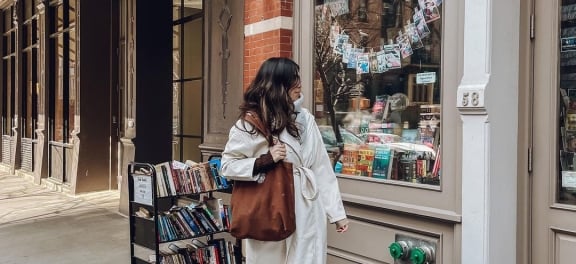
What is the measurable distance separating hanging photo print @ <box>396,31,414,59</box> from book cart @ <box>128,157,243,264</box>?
6.05ft

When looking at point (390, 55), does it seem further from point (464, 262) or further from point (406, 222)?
point (464, 262)

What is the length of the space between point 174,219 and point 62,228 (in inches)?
161

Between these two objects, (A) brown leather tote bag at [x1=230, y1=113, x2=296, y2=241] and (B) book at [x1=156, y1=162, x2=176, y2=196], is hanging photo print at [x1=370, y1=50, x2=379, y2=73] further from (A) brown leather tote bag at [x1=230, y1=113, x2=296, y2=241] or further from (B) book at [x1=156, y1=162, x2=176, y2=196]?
(B) book at [x1=156, y1=162, x2=176, y2=196]

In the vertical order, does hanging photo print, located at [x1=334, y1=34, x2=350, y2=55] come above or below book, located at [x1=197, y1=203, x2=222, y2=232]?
above

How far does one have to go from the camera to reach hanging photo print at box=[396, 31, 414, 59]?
4234mm

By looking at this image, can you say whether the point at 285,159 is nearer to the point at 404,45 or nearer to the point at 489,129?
the point at 489,129

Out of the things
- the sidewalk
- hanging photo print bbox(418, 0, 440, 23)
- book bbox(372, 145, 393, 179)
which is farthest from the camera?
the sidewalk

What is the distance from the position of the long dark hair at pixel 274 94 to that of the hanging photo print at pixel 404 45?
4.40ft

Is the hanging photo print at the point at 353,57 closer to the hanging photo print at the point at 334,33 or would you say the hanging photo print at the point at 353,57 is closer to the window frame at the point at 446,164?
the hanging photo print at the point at 334,33

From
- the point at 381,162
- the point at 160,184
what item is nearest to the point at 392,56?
the point at 381,162

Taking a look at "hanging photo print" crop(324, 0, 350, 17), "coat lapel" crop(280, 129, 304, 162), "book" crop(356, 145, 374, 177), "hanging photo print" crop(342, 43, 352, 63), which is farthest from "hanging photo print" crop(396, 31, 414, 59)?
"coat lapel" crop(280, 129, 304, 162)

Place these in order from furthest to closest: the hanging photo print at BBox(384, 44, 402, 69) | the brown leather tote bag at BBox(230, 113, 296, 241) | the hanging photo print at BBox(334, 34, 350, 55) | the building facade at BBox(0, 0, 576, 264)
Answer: the hanging photo print at BBox(334, 34, 350, 55) → the hanging photo print at BBox(384, 44, 402, 69) → the building facade at BBox(0, 0, 576, 264) → the brown leather tote bag at BBox(230, 113, 296, 241)

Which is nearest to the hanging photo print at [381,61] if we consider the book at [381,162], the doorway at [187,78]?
the book at [381,162]

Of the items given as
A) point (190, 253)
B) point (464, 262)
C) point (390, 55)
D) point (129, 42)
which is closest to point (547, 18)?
point (390, 55)
